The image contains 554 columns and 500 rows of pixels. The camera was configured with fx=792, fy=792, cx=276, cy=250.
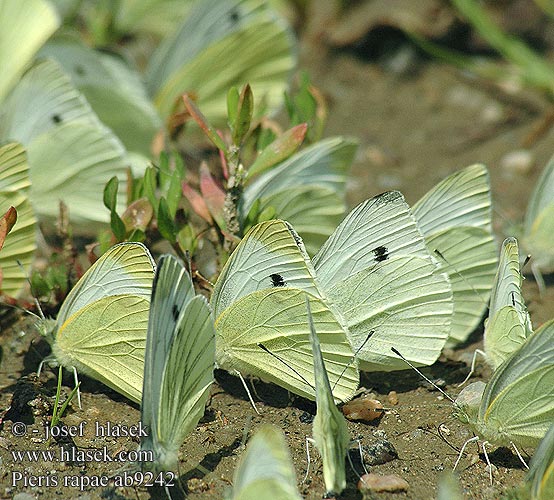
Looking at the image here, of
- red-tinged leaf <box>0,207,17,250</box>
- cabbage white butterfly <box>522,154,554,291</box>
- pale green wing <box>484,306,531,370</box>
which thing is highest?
red-tinged leaf <box>0,207,17,250</box>

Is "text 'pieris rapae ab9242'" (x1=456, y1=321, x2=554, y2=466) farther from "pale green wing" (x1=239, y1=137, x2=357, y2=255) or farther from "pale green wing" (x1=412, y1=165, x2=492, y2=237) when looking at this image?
"pale green wing" (x1=239, y1=137, x2=357, y2=255)

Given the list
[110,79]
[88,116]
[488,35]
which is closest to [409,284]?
[88,116]

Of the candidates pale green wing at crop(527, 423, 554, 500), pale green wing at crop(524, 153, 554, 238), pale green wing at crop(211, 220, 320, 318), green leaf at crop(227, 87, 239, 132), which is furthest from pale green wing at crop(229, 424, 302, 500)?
pale green wing at crop(524, 153, 554, 238)

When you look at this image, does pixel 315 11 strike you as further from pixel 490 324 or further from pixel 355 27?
pixel 490 324

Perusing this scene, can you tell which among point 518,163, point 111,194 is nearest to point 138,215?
point 111,194

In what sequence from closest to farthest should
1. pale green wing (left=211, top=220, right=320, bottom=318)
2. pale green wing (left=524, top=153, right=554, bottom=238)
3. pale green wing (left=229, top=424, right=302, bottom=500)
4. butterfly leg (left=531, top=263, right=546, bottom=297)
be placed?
pale green wing (left=229, top=424, right=302, bottom=500) → pale green wing (left=211, top=220, right=320, bottom=318) → pale green wing (left=524, top=153, right=554, bottom=238) → butterfly leg (left=531, top=263, right=546, bottom=297)

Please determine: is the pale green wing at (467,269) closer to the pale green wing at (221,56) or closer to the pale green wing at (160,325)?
the pale green wing at (160,325)
